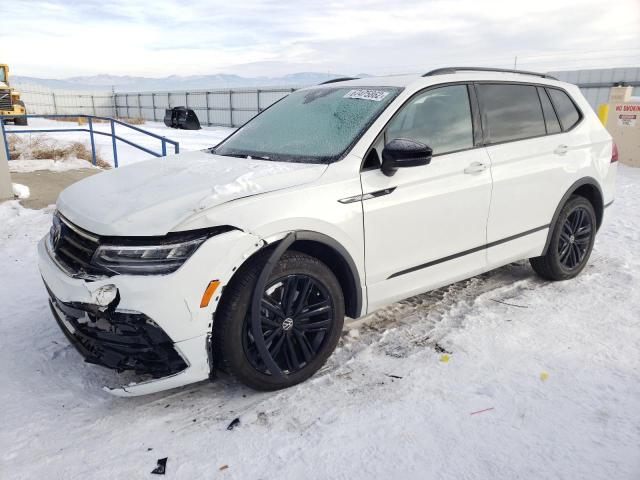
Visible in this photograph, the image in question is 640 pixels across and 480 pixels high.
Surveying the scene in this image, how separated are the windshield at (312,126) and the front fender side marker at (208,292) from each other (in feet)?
3.31

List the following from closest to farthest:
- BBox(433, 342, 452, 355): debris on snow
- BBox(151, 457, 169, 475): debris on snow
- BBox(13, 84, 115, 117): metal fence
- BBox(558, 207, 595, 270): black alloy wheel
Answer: BBox(151, 457, 169, 475): debris on snow < BBox(433, 342, 452, 355): debris on snow < BBox(558, 207, 595, 270): black alloy wheel < BBox(13, 84, 115, 117): metal fence

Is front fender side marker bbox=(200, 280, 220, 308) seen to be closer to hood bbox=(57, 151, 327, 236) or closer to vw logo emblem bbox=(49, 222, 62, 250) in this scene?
hood bbox=(57, 151, 327, 236)

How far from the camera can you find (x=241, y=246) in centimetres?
251

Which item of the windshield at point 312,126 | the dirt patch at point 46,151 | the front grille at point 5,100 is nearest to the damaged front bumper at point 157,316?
the windshield at point 312,126

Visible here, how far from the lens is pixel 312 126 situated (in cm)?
343

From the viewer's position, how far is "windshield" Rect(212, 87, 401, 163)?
3139 mm

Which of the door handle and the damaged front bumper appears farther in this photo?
the door handle

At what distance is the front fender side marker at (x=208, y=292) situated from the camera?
2.44 meters

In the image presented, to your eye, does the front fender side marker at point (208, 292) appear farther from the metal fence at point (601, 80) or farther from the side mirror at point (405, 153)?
the metal fence at point (601, 80)

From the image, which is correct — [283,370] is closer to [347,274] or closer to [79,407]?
[347,274]

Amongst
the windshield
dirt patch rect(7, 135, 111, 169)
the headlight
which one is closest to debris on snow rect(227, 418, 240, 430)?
the headlight

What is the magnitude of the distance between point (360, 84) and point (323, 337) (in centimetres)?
187

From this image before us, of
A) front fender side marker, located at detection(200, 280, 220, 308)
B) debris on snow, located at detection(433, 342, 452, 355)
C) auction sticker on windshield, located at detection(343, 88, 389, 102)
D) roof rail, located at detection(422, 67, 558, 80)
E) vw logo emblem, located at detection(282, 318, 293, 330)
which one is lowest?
debris on snow, located at detection(433, 342, 452, 355)

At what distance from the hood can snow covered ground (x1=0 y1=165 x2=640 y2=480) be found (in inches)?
39.4
